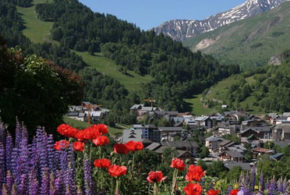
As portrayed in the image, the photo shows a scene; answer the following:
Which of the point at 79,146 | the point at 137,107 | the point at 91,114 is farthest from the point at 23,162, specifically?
the point at 137,107

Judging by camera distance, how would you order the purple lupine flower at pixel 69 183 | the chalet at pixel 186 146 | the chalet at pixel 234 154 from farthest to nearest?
the chalet at pixel 186 146 < the chalet at pixel 234 154 < the purple lupine flower at pixel 69 183

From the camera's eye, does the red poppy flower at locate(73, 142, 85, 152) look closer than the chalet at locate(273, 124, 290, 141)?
Yes

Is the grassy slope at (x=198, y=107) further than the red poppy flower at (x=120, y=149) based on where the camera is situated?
Yes

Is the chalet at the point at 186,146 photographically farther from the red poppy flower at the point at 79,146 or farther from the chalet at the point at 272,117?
the red poppy flower at the point at 79,146

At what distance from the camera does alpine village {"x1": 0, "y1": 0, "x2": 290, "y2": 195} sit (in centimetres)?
462

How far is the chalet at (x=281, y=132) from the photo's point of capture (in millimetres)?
114812

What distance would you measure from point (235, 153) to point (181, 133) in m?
31.5

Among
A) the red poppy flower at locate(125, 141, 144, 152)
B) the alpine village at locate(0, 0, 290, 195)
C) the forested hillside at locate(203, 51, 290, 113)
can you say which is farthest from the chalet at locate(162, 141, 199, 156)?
the red poppy flower at locate(125, 141, 144, 152)

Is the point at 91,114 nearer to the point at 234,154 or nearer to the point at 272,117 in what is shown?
Result: the point at 234,154

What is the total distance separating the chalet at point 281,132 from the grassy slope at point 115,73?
72.5 metres

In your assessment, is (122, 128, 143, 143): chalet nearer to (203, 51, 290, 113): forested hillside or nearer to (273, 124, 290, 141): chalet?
(273, 124, 290, 141): chalet

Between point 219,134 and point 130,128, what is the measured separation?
3374cm

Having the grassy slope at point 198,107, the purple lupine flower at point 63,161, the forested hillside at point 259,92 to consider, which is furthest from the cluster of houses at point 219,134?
the purple lupine flower at point 63,161

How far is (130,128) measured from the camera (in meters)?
112
